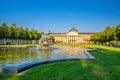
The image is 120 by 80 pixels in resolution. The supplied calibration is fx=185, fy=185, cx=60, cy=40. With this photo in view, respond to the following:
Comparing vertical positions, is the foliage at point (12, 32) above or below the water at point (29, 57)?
above

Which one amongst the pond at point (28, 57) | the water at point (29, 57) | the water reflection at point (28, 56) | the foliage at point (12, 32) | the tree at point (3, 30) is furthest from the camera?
the foliage at point (12, 32)

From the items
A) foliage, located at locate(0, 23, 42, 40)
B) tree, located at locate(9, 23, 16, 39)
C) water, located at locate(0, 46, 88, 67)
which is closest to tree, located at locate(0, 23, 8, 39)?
foliage, located at locate(0, 23, 42, 40)

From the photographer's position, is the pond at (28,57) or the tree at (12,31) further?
the tree at (12,31)

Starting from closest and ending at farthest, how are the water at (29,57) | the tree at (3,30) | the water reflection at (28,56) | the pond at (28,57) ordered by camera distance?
1. the pond at (28,57)
2. the water at (29,57)
3. the water reflection at (28,56)
4. the tree at (3,30)

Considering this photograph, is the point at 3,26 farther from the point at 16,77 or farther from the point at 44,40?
the point at 16,77

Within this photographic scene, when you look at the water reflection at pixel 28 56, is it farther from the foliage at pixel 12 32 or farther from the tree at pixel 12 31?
the tree at pixel 12 31

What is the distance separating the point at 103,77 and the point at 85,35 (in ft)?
604

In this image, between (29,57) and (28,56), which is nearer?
(29,57)

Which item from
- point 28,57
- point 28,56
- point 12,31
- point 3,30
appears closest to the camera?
point 28,57

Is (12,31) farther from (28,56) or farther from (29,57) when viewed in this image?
(29,57)

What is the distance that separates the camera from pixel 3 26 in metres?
63.4

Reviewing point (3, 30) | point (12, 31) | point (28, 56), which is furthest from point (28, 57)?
point (12, 31)

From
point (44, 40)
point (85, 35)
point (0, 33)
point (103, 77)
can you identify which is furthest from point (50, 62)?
point (85, 35)

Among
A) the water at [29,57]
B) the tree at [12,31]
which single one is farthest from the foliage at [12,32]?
the water at [29,57]
